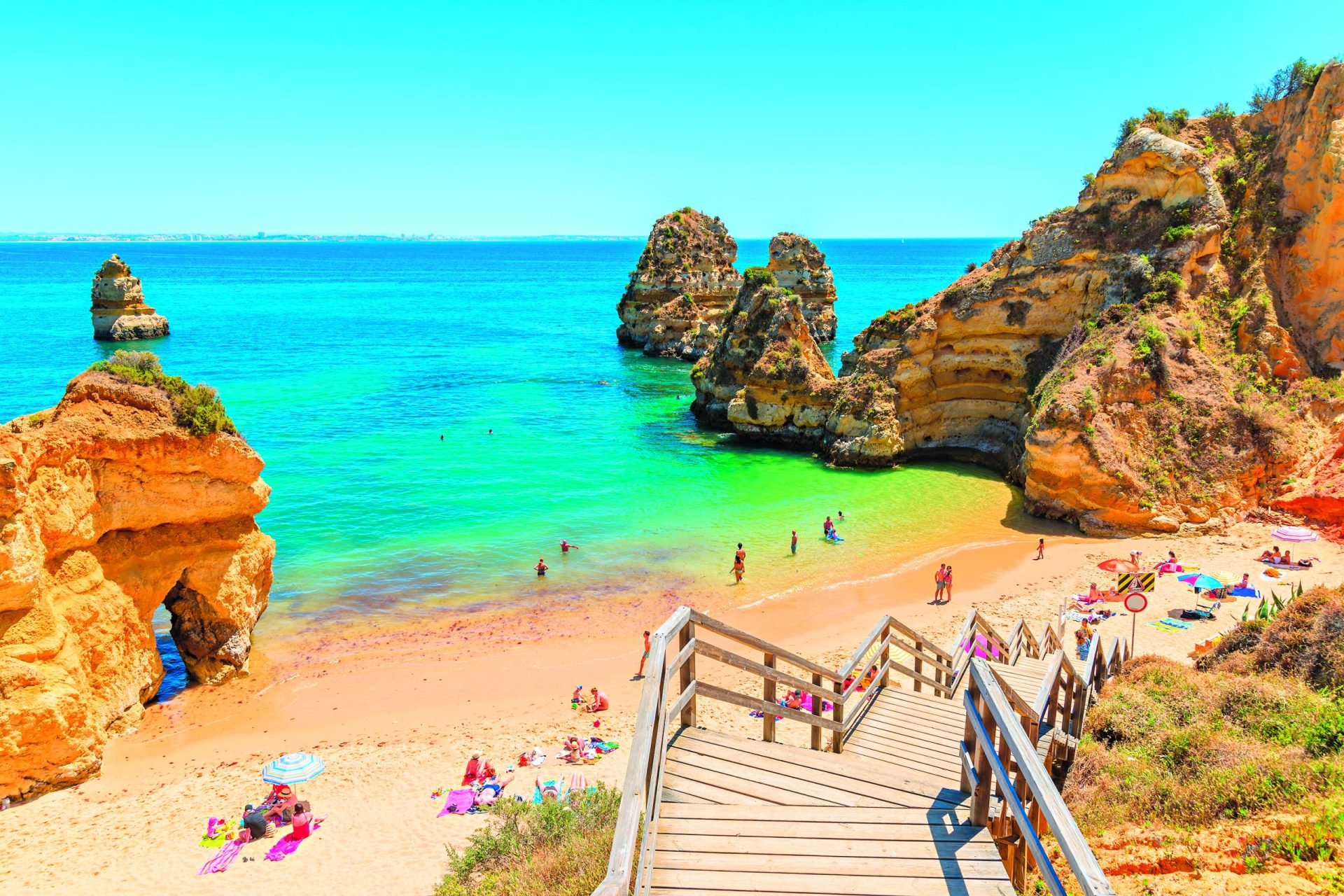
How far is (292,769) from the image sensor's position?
545 inches

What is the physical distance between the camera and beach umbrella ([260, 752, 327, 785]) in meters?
13.6

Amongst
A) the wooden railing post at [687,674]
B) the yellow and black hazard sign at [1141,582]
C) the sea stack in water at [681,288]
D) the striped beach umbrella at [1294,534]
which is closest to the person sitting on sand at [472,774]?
the wooden railing post at [687,674]

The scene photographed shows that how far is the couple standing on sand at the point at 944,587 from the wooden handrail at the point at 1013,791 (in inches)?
685

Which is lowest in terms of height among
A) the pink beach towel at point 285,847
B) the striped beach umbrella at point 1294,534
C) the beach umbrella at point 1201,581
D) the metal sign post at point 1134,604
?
the pink beach towel at point 285,847

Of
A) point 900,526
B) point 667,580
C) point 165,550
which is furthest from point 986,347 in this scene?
point 165,550

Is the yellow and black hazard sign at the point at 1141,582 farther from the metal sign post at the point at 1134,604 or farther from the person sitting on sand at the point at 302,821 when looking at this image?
the person sitting on sand at the point at 302,821

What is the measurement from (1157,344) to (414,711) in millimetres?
26789

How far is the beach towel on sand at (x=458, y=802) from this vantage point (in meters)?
13.1

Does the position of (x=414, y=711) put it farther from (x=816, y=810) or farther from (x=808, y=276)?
(x=808, y=276)

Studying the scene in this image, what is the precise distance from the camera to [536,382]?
189 ft

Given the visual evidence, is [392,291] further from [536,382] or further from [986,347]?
[986,347]

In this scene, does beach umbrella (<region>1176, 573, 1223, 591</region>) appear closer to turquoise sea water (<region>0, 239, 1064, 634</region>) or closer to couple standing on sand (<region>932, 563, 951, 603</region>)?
couple standing on sand (<region>932, 563, 951, 603</region>)

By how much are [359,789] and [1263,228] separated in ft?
116

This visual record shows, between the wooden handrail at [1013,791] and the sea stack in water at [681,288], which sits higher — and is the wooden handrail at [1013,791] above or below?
below
